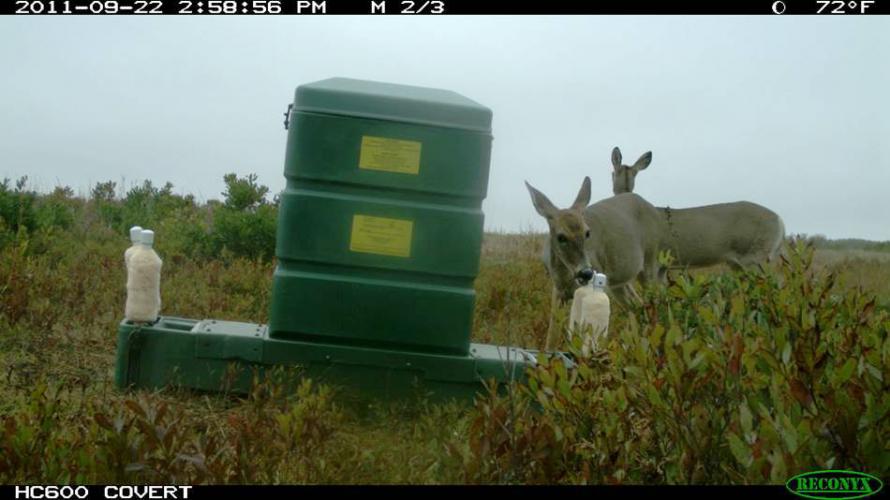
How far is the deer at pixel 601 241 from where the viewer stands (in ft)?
29.9

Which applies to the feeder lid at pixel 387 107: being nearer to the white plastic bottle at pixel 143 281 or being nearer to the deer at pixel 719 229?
the white plastic bottle at pixel 143 281

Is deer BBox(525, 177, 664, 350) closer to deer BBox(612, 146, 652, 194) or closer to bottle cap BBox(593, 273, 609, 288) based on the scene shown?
bottle cap BBox(593, 273, 609, 288)

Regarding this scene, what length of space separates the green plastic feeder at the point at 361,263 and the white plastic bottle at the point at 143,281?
161 millimetres

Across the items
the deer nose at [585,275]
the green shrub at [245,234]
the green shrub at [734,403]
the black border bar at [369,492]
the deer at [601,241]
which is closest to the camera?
the green shrub at [734,403]

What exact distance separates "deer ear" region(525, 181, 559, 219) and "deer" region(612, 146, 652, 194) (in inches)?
210

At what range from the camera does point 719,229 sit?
1408 cm

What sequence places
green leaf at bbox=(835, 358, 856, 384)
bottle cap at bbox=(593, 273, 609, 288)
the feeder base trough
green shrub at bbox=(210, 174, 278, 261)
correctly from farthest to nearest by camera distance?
green shrub at bbox=(210, 174, 278, 261) → the feeder base trough → bottle cap at bbox=(593, 273, 609, 288) → green leaf at bbox=(835, 358, 856, 384)

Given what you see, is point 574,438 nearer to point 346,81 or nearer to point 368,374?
point 368,374

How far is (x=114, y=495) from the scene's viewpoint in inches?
132

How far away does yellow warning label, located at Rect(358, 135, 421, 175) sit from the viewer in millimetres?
5477

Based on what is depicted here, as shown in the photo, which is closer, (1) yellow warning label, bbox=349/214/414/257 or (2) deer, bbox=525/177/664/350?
(1) yellow warning label, bbox=349/214/414/257

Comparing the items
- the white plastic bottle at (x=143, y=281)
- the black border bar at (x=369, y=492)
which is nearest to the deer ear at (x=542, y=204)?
the white plastic bottle at (x=143, y=281)

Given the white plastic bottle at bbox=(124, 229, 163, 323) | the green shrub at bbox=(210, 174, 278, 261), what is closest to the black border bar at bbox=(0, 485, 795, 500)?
the white plastic bottle at bbox=(124, 229, 163, 323)

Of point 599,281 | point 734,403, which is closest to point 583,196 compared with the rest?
point 599,281
